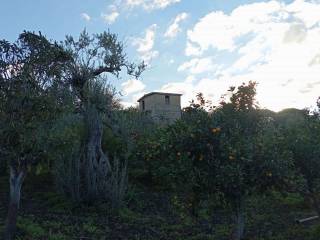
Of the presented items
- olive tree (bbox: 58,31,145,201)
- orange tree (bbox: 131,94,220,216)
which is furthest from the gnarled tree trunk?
orange tree (bbox: 131,94,220,216)

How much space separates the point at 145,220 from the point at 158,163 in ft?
13.8

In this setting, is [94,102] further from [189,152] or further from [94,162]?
[189,152]

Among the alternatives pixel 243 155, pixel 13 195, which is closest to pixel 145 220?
pixel 13 195

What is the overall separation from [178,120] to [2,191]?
855cm

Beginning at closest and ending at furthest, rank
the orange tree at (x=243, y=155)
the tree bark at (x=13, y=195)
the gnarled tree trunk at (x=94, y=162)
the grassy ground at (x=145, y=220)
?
the orange tree at (x=243, y=155) < the tree bark at (x=13, y=195) < the grassy ground at (x=145, y=220) < the gnarled tree trunk at (x=94, y=162)

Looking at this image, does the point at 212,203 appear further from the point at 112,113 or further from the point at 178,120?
the point at 112,113

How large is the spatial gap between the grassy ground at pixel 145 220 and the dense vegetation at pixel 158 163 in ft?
0.09

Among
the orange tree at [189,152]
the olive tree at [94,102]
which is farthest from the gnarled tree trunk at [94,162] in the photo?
the orange tree at [189,152]

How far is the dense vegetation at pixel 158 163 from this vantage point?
5.89 m

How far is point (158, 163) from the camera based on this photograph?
20.6 ft

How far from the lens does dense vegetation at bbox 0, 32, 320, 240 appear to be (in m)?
5.89

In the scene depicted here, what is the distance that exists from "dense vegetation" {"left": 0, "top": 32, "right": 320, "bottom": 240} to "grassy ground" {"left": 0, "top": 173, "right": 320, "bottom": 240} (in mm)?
26

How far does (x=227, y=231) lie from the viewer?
8.87m

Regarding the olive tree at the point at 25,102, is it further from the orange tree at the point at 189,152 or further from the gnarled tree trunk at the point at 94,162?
the gnarled tree trunk at the point at 94,162
